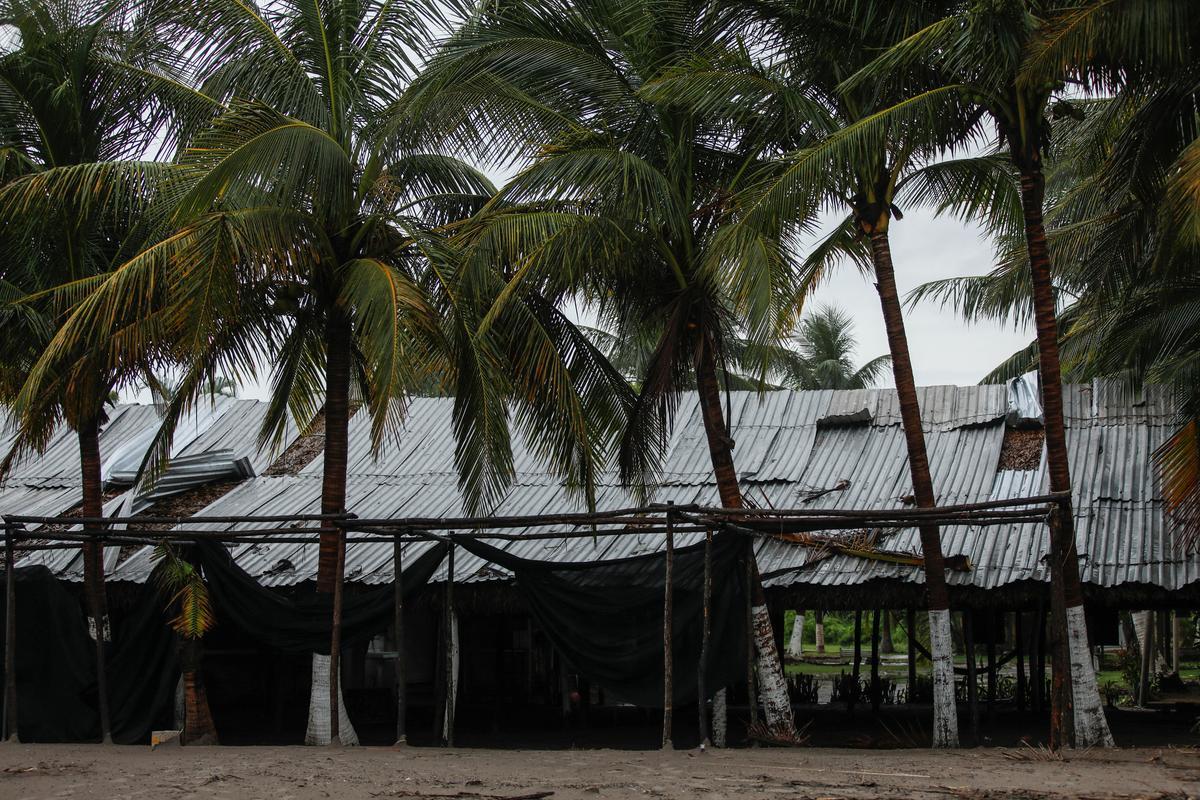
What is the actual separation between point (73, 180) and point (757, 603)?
23.2ft

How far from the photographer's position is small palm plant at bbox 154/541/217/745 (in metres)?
9.77

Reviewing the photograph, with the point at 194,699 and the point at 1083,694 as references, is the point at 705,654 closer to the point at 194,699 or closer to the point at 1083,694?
the point at 1083,694

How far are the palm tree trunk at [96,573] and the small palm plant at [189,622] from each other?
23.9 inches

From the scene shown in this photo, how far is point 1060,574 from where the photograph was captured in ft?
27.2

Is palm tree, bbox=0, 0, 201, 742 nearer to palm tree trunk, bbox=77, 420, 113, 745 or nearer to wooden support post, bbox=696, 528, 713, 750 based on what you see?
palm tree trunk, bbox=77, 420, 113, 745

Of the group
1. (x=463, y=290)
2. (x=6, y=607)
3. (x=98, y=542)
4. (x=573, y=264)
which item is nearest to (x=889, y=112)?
(x=573, y=264)

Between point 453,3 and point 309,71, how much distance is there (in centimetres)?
145

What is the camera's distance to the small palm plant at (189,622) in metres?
9.77

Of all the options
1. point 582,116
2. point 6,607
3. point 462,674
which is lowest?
point 462,674

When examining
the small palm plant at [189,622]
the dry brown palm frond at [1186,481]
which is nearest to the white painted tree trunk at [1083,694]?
the dry brown palm frond at [1186,481]

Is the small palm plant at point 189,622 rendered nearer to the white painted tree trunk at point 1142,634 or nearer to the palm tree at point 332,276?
the palm tree at point 332,276

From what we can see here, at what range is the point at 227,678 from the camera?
14.0 m

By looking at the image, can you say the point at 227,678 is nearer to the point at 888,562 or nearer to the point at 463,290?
the point at 463,290

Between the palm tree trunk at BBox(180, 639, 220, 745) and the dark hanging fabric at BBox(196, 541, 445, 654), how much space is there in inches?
17.7
